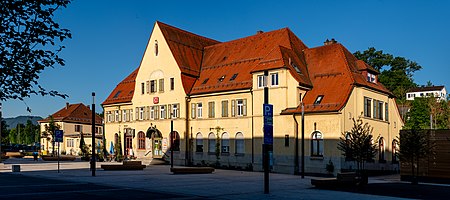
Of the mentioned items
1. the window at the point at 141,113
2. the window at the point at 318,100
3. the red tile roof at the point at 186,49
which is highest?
the red tile roof at the point at 186,49

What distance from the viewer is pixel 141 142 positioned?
55.3m

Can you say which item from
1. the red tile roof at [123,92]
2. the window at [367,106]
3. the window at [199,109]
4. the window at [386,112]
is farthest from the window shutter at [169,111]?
the window at [386,112]

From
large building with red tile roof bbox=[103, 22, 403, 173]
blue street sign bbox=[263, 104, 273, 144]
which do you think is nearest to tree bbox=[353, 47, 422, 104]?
large building with red tile roof bbox=[103, 22, 403, 173]

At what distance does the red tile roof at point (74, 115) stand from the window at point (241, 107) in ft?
190

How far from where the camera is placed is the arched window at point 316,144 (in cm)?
3897

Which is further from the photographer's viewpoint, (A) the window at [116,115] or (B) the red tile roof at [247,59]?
(A) the window at [116,115]

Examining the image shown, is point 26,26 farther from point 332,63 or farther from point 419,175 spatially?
point 332,63

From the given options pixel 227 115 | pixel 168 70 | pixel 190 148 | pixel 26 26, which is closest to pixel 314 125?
pixel 227 115

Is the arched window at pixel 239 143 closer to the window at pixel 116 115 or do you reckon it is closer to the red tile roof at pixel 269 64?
the red tile roof at pixel 269 64

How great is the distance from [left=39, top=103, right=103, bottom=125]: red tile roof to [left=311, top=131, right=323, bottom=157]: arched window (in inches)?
2600

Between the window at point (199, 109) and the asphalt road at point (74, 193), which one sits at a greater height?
the window at point (199, 109)

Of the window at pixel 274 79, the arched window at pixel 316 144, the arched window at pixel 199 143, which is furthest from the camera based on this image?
the arched window at pixel 199 143

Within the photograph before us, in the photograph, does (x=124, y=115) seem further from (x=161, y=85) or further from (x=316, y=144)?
(x=316, y=144)

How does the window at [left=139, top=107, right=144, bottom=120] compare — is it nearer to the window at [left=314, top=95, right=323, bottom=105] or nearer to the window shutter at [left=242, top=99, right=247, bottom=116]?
the window shutter at [left=242, top=99, right=247, bottom=116]
